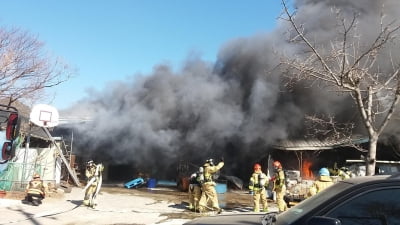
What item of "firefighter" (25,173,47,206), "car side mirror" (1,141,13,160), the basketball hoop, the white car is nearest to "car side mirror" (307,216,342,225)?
the white car

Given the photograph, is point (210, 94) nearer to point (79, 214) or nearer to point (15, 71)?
point (15, 71)

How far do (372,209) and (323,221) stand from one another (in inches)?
13.8

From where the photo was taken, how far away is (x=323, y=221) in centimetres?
256

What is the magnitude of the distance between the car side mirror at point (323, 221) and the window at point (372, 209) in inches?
5.2

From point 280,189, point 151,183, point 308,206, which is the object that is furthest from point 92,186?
point 308,206

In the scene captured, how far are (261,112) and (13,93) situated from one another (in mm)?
12859

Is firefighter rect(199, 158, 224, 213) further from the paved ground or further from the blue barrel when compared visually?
the blue barrel

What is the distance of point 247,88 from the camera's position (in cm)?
2423

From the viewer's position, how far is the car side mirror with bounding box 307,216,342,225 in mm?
2539

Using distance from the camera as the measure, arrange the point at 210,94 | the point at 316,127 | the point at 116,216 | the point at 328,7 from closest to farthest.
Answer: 1. the point at 116,216
2. the point at 328,7
3. the point at 316,127
4. the point at 210,94

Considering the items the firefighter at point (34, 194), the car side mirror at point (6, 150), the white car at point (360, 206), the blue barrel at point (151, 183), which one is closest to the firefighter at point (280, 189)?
the firefighter at point (34, 194)

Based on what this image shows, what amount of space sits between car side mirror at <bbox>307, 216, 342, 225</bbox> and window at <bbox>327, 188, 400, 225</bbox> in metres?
0.13

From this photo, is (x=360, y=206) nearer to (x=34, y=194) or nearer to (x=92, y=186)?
(x=92, y=186)

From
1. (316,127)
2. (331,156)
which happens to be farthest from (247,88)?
(331,156)
